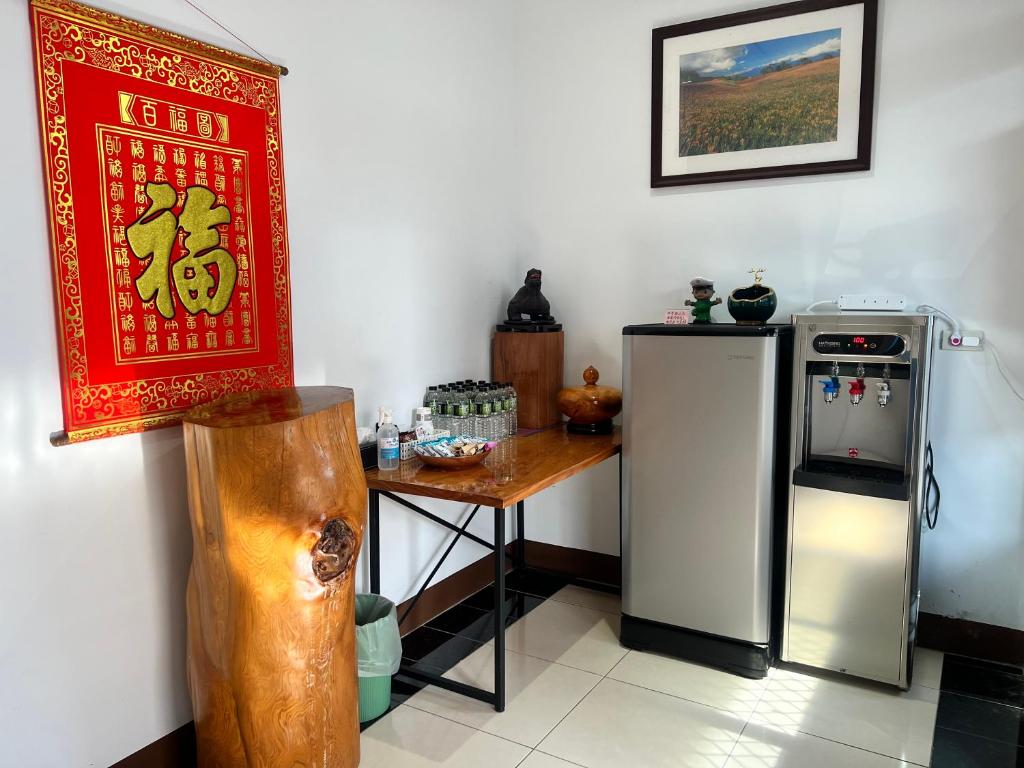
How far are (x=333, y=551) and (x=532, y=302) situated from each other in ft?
5.70

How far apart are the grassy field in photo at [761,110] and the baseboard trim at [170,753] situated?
2803 millimetres

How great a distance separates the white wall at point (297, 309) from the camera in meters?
1.79

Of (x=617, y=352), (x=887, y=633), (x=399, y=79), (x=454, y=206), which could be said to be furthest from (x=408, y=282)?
(x=887, y=633)

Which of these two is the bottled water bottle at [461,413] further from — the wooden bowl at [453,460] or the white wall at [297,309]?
the wooden bowl at [453,460]

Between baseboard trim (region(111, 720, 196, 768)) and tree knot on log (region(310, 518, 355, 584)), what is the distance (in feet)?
2.25

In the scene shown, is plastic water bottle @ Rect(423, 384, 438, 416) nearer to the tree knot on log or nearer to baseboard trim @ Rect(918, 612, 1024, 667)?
the tree knot on log

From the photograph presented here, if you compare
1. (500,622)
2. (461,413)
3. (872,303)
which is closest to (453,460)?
(461,413)

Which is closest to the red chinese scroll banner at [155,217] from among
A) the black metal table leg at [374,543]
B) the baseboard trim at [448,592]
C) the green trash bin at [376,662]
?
the black metal table leg at [374,543]

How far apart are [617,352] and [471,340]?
26.5 inches

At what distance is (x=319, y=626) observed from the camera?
6.48 feet

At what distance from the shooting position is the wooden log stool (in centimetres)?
187

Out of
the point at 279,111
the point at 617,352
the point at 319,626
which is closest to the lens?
the point at 319,626

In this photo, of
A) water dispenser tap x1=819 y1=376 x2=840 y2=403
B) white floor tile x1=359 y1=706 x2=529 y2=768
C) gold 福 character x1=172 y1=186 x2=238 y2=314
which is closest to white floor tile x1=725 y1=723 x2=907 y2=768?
white floor tile x1=359 y1=706 x2=529 y2=768

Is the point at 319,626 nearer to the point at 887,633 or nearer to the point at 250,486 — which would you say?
the point at 250,486
